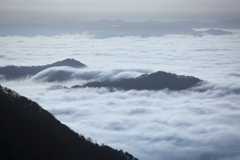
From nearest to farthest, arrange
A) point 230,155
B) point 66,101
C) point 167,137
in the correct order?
point 230,155 → point 167,137 → point 66,101

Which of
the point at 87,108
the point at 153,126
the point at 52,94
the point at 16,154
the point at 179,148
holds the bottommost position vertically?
the point at 16,154

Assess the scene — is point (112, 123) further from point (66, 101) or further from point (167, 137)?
point (66, 101)

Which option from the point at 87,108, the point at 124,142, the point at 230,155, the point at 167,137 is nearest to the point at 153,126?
the point at 167,137

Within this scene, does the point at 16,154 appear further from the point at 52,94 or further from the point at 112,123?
the point at 52,94

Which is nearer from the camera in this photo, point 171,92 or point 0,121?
point 0,121

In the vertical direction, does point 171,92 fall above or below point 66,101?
above

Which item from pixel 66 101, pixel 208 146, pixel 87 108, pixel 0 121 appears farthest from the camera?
pixel 66 101
